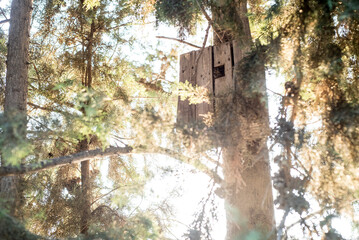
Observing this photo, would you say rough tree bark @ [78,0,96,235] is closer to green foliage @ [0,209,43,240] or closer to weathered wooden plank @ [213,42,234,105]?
weathered wooden plank @ [213,42,234,105]

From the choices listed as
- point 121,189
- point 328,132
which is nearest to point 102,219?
point 121,189

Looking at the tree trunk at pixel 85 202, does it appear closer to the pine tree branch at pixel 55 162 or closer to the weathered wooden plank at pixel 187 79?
the pine tree branch at pixel 55 162

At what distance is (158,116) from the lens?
3.21 m

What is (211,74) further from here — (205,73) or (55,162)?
(55,162)

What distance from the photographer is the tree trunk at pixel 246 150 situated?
11.3 feet

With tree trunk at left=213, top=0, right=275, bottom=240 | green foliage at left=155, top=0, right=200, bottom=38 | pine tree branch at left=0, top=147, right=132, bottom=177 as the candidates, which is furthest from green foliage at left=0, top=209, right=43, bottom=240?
green foliage at left=155, top=0, right=200, bottom=38

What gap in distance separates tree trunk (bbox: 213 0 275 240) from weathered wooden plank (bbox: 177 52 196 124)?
99cm

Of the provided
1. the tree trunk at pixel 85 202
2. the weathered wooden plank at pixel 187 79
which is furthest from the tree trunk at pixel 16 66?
the weathered wooden plank at pixel 187 79

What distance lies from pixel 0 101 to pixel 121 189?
2.43 metres

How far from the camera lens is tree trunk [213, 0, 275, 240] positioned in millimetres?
3436

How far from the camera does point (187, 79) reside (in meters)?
4.89

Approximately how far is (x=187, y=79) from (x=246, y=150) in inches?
66.3

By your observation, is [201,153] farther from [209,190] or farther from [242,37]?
[242,37]

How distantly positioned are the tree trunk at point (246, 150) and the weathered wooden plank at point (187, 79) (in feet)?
3.24
